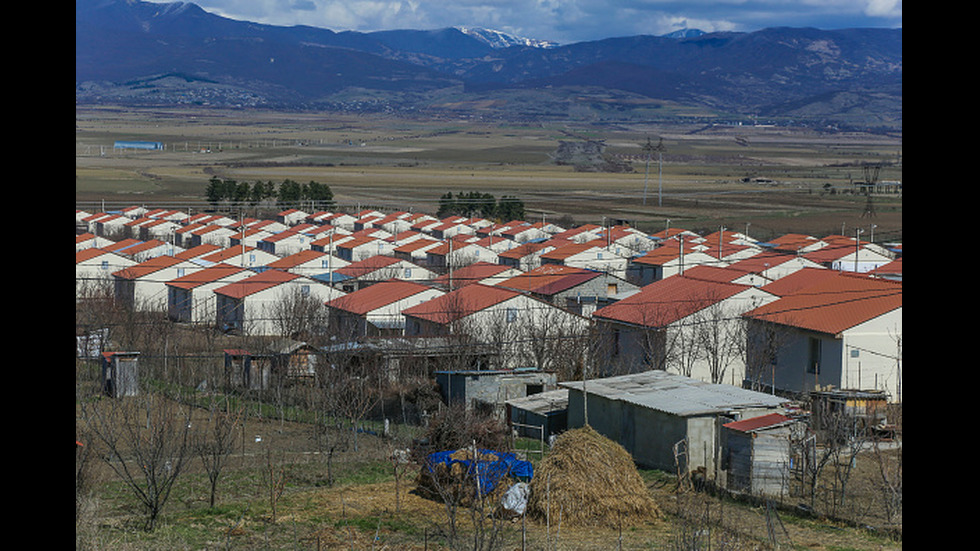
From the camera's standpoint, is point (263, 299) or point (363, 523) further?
point (263, 299)

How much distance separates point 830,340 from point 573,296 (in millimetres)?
11995

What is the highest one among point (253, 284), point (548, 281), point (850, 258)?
point (850, 258)

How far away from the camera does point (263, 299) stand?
116 feet

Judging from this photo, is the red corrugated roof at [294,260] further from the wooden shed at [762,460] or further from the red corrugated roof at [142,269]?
the wooden shed at [762,460]

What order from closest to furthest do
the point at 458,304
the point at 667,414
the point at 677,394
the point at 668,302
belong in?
the point at 667,414 < the point at 677,394 < the point at 668,302 < the point at 458,304

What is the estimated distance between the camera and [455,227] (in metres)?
60.6

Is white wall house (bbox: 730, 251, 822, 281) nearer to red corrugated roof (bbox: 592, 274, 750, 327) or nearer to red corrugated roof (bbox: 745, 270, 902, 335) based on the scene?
red corrugated roof (bbox: 592, 274, 750, 327)

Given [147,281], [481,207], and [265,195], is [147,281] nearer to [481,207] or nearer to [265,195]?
[481,207]

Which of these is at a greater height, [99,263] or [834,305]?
[99,263]

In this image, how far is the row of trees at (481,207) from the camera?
7175cm

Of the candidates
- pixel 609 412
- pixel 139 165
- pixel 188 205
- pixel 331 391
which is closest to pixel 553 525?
pixel 609 412

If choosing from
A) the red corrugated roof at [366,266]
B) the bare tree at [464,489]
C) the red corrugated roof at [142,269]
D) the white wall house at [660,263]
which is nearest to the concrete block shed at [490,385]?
the bare tree at [464,489]

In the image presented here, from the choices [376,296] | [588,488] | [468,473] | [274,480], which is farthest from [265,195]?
[588,488]

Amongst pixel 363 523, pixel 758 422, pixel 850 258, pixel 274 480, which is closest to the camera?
pixel 363 523
